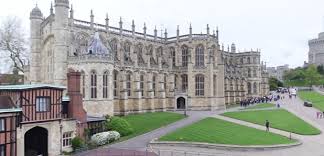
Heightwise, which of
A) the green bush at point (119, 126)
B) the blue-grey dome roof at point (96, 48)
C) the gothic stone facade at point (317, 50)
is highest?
the gothic stone facade at point (317, 50)

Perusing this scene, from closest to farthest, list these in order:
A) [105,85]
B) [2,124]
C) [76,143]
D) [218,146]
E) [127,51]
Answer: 1. [2,124]
2. [76,143]
3. [218,146]
4. [105,85]
5. [127,51]

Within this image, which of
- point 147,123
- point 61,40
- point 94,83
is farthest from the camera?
point 61,40

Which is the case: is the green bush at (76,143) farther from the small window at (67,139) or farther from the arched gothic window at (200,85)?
the arched gothic window at (200,85)

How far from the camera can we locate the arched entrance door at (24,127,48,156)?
29.3 metres

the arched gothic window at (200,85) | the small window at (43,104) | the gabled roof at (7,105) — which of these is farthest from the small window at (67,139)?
the arched gothic window at (200,85)

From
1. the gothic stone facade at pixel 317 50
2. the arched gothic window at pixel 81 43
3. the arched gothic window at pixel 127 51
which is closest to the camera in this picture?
the arched gothic window at pixel 81 43

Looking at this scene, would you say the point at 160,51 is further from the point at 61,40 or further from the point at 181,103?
the point at 61,40

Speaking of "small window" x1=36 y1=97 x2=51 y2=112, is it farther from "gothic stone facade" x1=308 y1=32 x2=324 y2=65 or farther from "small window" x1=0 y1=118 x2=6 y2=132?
"gothic stone facade" x1=308 y1=32 x2=324 y2=65

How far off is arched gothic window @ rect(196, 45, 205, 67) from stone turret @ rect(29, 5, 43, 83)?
2553 cm

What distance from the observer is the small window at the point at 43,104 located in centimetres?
2831

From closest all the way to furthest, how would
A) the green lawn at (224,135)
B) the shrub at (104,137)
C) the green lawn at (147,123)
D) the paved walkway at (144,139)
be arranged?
1. the paved walkway at (144,139)
2. the shrub at (104,137)
3. the green lawn at (224,135)
4. the green lawn at (147,123)

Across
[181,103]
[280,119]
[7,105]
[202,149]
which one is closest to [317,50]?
[181,103]

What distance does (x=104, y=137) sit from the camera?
3266 centimetres

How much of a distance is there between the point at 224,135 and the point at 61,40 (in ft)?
76.0
